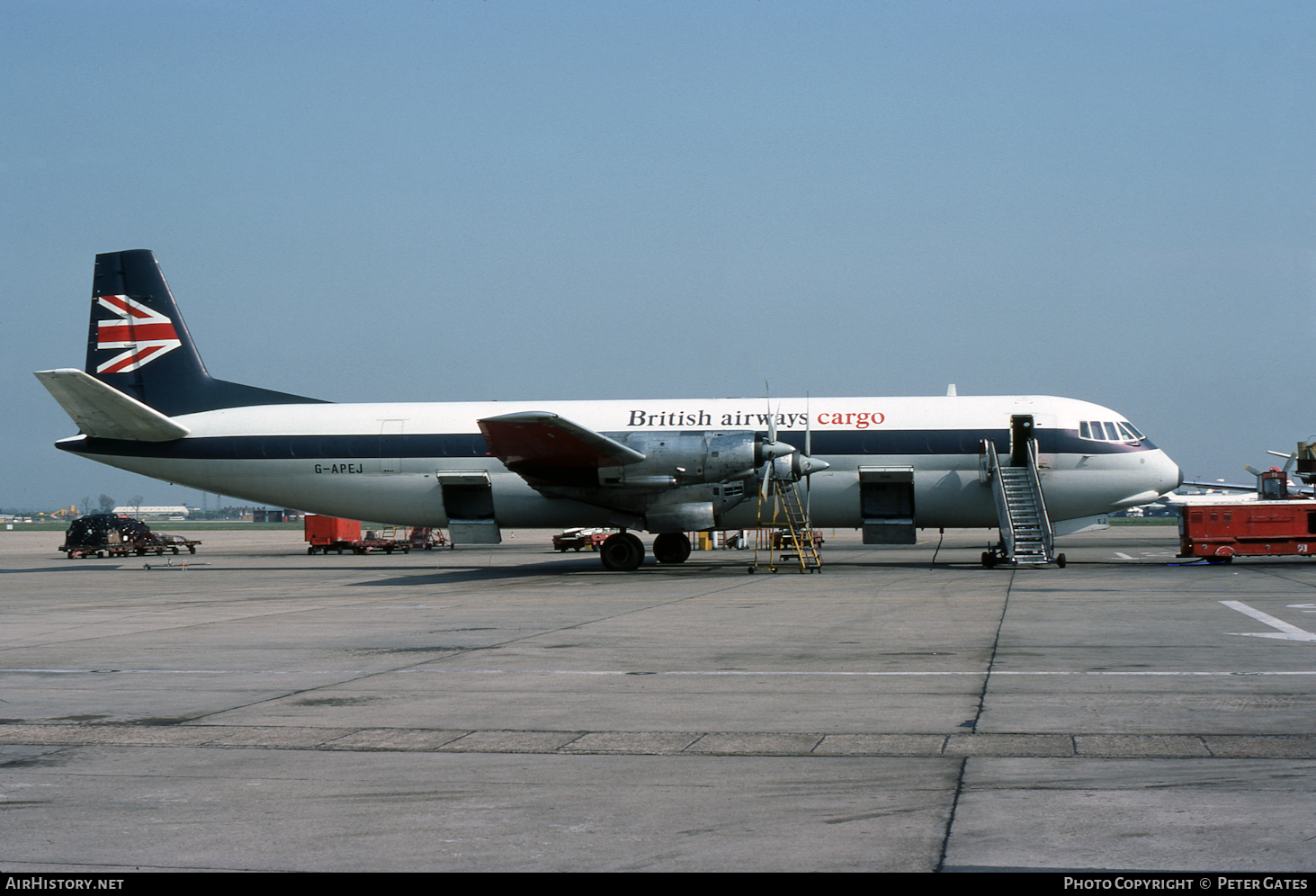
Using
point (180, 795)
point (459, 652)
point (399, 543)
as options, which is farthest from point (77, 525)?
point (180, 795)

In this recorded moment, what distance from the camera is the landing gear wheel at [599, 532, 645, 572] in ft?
92.9

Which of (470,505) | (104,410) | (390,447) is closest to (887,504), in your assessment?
(470,505)

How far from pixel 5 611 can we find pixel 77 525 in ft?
107

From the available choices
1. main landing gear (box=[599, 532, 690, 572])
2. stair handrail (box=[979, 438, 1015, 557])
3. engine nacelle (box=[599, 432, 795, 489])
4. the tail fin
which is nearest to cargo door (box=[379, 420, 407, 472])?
the tail fin

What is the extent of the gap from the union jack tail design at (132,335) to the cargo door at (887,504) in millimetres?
20907

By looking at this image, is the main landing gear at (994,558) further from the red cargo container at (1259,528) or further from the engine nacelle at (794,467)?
the engine nacelle at (794,467)

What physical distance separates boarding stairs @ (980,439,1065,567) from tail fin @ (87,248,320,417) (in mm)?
19817

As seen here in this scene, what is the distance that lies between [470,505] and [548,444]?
5.13m

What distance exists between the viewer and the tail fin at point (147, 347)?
31.8 m

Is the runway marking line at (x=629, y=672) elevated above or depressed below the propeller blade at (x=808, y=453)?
below

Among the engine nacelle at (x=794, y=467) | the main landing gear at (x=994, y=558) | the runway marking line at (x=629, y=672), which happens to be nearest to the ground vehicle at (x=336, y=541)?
the engine nacelle at (x=794, y=467)

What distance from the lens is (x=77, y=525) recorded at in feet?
156

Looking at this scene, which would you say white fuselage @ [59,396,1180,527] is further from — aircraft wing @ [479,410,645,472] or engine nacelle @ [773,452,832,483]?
aircraft wing @ [479,410,645,472]
